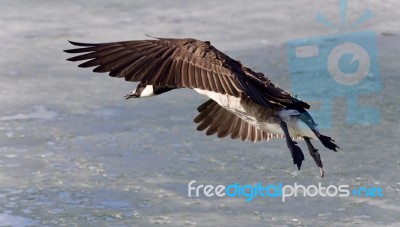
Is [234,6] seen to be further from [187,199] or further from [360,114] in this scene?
[187,199]

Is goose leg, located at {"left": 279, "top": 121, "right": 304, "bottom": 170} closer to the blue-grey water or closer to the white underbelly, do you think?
the white underbelly

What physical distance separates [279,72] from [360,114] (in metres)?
0.89

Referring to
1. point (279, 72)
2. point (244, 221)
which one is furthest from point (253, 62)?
point (244, 221)

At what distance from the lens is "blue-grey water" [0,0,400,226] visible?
5.31m

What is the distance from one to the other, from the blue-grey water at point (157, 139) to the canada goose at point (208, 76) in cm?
60

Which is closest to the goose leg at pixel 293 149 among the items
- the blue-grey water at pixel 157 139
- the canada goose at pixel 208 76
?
the canada goose at pixel 208 76

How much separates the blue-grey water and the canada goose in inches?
23.7

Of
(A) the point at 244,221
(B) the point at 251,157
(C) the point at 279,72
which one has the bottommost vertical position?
(A) the point at 244,221

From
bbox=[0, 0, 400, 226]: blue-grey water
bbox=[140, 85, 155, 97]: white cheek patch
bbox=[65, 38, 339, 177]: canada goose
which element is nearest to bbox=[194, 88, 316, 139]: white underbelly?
bbox=[65, 38, 339, 177]: canada goose

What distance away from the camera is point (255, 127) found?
210 inches

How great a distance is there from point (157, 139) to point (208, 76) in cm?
169

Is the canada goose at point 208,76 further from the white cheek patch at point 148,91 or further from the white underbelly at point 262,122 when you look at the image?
the white cheek patch at point 148,91

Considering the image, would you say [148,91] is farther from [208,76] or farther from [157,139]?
[157,139]

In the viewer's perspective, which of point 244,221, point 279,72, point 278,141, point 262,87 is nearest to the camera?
point 262,87
